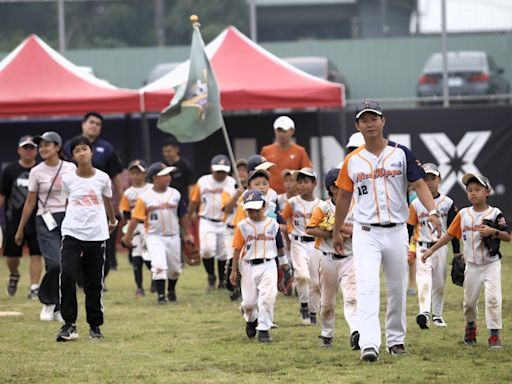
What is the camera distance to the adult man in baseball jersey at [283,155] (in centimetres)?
1581

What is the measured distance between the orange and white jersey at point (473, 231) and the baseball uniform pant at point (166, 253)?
5401mm

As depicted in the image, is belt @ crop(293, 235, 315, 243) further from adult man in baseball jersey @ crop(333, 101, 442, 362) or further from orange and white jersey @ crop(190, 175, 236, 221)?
adult man in baseball jersey @ crop(333, 101, 442, 362)

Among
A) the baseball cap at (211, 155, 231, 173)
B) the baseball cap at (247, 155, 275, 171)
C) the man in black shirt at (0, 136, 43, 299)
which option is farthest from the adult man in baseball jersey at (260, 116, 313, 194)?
the man in black shirt at (0, 136, 43, 299)

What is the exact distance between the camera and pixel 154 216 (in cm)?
1531

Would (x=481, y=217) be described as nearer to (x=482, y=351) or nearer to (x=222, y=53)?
(x=482, y=351)

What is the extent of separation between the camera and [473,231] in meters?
10.4

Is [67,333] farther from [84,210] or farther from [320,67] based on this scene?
[320,67]

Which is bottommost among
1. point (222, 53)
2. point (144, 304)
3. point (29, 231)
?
point (144, 304)

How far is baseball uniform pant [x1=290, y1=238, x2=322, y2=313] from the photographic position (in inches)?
486

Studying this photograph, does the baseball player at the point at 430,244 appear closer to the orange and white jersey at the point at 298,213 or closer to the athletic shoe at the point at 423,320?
the athletic shoe at the point at 423,320

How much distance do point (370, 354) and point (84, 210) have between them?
3317 millimetres

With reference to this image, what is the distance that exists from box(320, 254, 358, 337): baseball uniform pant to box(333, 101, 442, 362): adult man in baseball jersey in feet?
3.46

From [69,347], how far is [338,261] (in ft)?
8.15

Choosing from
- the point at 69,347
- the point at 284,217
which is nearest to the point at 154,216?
the point at 284,217
